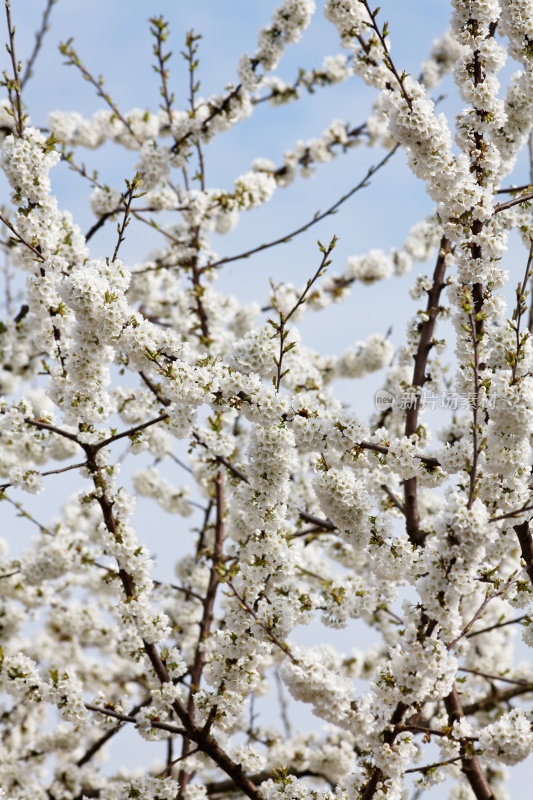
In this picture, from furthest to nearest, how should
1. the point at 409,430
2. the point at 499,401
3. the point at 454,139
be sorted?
1. the point at 409,430
2. the point at 454,139
3. the point at 499,401

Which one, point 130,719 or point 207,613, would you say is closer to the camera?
point 130,719

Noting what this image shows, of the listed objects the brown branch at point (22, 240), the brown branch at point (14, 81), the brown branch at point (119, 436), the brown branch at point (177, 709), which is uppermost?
the brown branch at point (14, 81)

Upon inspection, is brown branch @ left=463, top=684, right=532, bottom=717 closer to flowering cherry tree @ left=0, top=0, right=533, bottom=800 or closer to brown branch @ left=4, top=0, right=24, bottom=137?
flowering cherry tree @ left=0, top=0, right=533, bottom=800

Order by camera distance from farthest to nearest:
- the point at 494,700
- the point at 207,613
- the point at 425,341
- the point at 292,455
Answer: the point at 207,613 < the point at 494,700 < the point at 425,341 < the point at 292,455

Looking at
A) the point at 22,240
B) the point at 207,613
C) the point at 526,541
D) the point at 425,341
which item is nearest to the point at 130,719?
the point at 207,613

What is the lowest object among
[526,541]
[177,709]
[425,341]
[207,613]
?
[177,709]

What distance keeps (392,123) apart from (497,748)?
3.15 m

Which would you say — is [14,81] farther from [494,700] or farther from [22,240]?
[494,700]

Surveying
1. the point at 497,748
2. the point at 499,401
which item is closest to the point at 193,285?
the point at 499,401

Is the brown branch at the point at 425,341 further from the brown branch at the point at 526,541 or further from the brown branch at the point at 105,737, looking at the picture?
the brown branch at the point at 105,737

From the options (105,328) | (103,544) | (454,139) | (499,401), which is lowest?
(499,401)

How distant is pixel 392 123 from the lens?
3.53 metres

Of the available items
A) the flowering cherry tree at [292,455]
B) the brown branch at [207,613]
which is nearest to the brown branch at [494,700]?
the flowering cherry tree at [292,455]

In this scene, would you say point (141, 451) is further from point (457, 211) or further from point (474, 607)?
point (474, 607)
